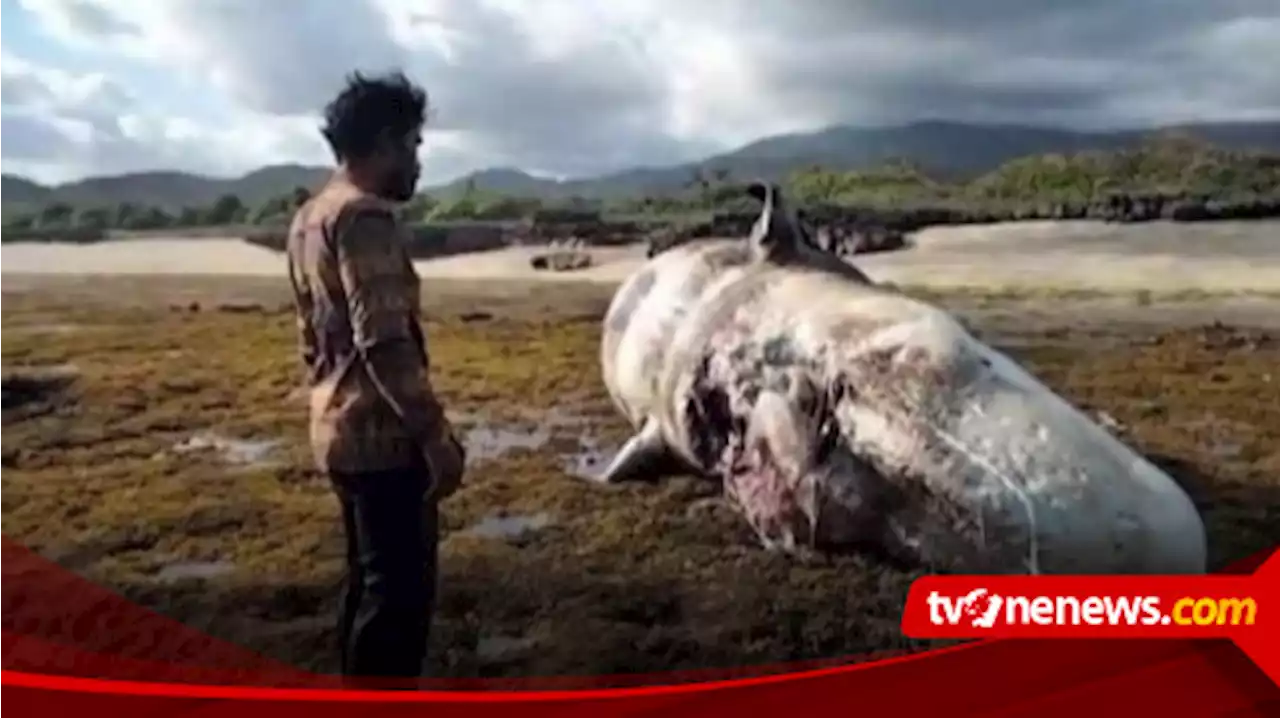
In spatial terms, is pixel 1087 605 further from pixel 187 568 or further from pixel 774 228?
pixel 187 568

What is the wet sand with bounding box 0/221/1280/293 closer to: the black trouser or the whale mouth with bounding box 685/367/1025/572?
the whale mouth with bounding box 685/367/1025/572

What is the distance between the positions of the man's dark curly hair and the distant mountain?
15 centimetres

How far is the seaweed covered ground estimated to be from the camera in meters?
2.17

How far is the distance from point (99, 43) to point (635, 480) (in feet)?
3.46

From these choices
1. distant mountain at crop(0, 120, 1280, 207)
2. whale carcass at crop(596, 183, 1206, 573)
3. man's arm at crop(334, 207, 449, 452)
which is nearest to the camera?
man's arm at crop(334, 207, 449, 452)

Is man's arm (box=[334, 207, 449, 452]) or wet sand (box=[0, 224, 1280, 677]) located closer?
man's arm (box=[334, 207, 449, 452])

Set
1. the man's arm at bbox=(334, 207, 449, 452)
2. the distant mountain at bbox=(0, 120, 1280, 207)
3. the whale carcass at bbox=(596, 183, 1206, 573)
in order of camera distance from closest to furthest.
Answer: the man's arm at bbox=(334, 207, 449, 452)
the whale carcass at bbox=(596, 183, 1206, 573)
the distant mountain at bbox=(0, 120, 1280, 207)

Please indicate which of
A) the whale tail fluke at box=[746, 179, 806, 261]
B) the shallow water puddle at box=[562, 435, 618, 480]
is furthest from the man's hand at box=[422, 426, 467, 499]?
the whale tail fluke at box=[746, 179, 806, 261]

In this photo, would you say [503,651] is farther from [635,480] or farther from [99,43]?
[99,43]

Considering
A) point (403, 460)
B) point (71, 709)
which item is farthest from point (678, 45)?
point (71, 709)

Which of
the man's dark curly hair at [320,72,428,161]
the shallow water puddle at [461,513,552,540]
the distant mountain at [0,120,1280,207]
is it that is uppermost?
the man's dark curly hair at [320,72,428,161]

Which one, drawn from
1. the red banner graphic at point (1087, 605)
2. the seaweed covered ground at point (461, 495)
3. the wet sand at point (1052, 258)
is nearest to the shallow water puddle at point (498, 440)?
the seaweed covered ground at point (461, 495)

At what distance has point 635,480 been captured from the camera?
229 cm

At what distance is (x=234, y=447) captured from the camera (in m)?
2.20
